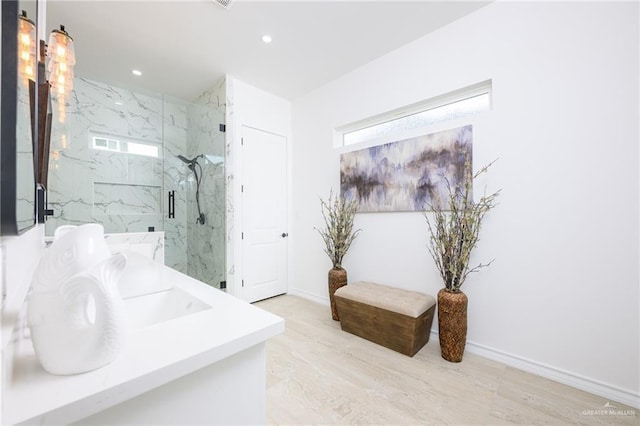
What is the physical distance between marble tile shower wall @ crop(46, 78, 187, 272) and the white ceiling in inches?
13.5

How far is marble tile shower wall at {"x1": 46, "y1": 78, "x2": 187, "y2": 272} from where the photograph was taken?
2736mm

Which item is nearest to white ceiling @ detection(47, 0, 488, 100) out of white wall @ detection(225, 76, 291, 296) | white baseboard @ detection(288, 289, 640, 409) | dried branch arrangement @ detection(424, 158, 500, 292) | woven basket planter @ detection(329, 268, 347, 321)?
white wall @ detection(225, 76, 291, 296)

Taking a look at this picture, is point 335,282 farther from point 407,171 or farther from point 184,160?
point 184,160

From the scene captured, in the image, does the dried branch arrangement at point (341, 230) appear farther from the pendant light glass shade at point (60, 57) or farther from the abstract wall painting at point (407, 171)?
the pendant light glass shade at point (60, 57)

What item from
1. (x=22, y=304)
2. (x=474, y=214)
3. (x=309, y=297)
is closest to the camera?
(x=22, y=304)

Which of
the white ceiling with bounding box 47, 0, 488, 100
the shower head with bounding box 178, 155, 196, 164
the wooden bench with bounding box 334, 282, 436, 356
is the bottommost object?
the wooden bench with bounding box 334, 282, 436, 356

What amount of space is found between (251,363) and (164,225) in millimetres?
3302

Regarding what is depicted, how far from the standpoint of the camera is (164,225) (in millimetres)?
3436

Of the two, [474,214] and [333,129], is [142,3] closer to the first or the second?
[333,129]

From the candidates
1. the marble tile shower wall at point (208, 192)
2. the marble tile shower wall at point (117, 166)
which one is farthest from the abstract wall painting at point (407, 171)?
the marble tile shower wall at point (117, 166)

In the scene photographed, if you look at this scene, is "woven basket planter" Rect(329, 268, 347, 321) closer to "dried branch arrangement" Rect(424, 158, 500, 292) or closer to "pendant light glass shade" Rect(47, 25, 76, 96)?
"dried branch arrangement" Rect(424, 158, 500, 292)

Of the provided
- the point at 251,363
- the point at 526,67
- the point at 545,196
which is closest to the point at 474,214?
the point at 545,196

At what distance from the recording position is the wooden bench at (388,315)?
205 centimetres

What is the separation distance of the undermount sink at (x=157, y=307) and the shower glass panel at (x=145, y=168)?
220 cm
